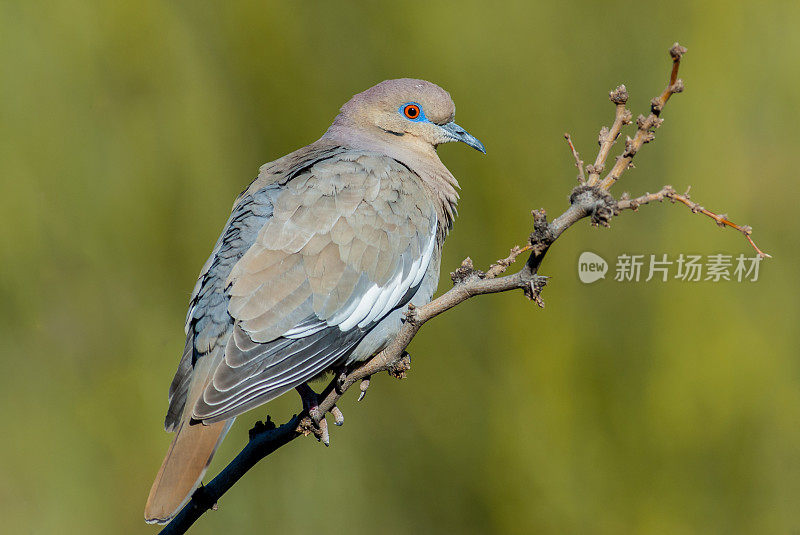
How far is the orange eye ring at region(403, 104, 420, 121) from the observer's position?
333 cm

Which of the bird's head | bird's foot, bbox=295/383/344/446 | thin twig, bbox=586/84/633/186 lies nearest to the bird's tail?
bird's foot, bbox=295/383/344/446

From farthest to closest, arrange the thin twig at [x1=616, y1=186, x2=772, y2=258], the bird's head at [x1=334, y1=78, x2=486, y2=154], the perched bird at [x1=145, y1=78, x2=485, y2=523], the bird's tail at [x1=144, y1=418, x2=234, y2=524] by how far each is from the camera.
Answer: the bird's head at [x1=334, y1=78, x2=486, y2=154] < the perched bird at [x1=145, y1=78, x2=485, y2=523] < the bird's tail at [x1=144, y1=418, x2=234, y2=524] < the thin twig at [x1=616, y1=186, x2=772, y2=258]

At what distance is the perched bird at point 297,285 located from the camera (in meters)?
2.39

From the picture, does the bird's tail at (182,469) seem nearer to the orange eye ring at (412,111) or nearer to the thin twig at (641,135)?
the thin twig at (641,135)

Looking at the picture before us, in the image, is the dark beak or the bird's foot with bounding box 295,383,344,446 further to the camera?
the dark beak

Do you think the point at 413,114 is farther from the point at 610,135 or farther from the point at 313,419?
the point at 610,135

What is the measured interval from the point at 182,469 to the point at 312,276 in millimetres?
713

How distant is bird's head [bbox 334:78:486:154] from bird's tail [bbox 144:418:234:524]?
146 cm

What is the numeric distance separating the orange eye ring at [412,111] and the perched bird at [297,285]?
0.36 metres

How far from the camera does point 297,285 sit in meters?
A: 2.59

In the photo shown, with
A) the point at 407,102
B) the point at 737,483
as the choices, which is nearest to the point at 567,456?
Result: the point at 737,483

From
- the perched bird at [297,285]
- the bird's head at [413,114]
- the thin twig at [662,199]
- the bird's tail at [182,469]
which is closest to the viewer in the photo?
the thin twig at [662,199]

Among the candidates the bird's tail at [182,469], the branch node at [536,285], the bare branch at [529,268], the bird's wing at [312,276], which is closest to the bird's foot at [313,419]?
the bare branch at [529,268]

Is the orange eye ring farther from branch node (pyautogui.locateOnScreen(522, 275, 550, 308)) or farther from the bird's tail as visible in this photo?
branch node (pyautogui.locateOnScreen(522, 275, 550, 308))
